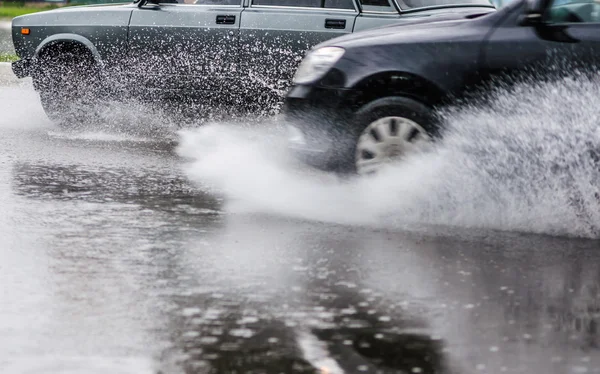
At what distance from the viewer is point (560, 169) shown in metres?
7.60

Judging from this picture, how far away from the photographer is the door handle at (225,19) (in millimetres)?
11734

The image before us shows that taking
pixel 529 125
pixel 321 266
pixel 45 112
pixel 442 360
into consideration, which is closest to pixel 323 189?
pixel 529 125

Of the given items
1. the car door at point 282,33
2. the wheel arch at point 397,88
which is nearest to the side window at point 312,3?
the car door at point 282,33

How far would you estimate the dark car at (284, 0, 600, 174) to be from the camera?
7.84 metres

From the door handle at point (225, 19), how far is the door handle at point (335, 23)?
3.05 ft

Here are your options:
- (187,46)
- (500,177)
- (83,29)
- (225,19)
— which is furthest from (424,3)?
(500,177)

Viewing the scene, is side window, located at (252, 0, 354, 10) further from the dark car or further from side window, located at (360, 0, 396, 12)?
the dark car

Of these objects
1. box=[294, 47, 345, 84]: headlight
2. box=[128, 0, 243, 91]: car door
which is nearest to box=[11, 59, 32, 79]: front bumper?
box=[128, 0, 243, 91]: car door

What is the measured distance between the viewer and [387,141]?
320 inches

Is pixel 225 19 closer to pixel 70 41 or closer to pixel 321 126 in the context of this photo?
pixel 70 41

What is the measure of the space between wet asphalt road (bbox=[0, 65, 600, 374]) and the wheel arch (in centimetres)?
108

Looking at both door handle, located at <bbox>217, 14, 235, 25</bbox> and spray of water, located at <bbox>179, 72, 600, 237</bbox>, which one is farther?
door handle, located at <bbox>217, 14, 235, 25</bbox>

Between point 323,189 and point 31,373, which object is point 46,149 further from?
point 31,373

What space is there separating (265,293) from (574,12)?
3390 mm
